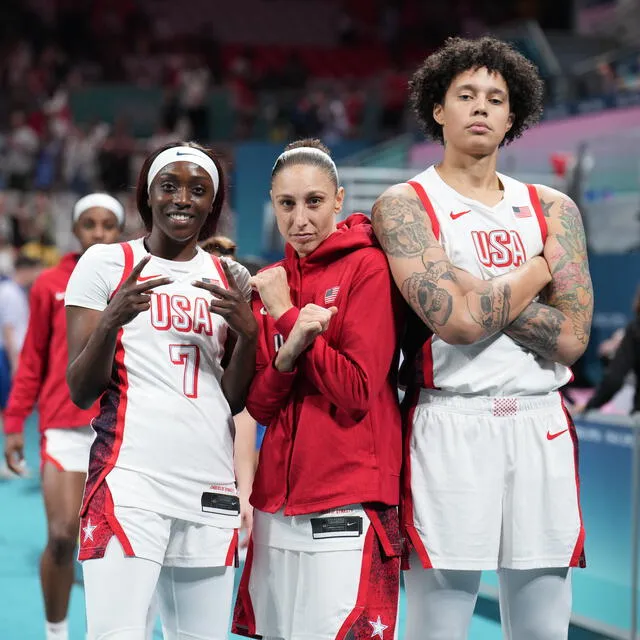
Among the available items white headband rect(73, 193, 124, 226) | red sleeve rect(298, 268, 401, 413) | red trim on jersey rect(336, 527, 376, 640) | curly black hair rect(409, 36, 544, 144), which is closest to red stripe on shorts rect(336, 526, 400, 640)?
red trim on jersey rect(336, 527, 376, 640)

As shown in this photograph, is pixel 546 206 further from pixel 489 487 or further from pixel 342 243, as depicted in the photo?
pixel 489 487

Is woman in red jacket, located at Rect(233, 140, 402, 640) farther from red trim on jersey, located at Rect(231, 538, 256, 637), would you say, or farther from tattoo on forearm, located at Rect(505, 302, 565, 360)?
tattoo on forearm, located at Rect(505, 302, 565, 360)

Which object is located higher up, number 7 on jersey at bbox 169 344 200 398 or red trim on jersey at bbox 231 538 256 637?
number 7 on jersey at bbox 169 344 200 398

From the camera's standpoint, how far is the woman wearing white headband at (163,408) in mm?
2875

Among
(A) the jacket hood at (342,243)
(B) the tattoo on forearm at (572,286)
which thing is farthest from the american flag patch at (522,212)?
(A) the jacket hood at (342,243)

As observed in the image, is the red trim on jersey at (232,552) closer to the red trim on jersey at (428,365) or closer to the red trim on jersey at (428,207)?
the red trim on jersey at (428,365)

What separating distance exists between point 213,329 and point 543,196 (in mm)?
1029

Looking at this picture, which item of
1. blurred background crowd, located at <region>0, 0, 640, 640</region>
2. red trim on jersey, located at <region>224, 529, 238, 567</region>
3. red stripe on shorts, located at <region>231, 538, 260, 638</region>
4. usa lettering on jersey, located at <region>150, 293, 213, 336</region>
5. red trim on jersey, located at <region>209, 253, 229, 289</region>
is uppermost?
blurred background crowd, located at <region>0, 0, 640, 640</region>

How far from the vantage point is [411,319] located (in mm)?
3105

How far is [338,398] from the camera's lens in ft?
9.15

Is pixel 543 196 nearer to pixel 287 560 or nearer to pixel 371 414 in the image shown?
pixel 371 414

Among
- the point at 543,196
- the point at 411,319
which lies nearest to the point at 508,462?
the point at 411,319

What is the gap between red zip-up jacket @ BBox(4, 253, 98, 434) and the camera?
4723 millimetres

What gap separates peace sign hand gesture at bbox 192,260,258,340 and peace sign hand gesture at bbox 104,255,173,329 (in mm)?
147
